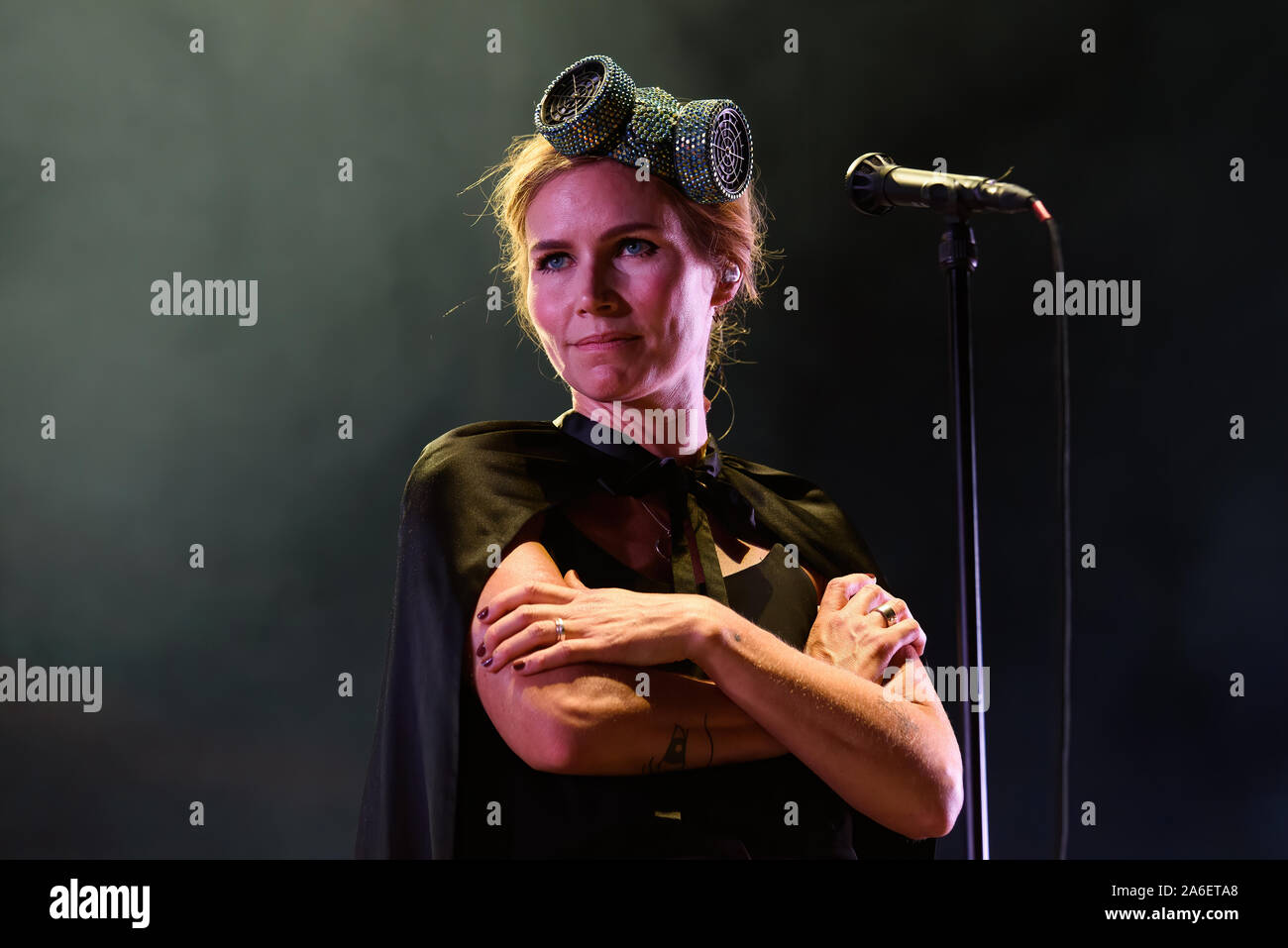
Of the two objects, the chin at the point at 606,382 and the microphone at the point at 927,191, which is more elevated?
the microphone at the point at 927,191

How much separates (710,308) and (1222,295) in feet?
4.65

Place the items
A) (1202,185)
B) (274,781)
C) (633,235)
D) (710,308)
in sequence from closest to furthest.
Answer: (633,235), (710,308), (274,781), (1202,185)

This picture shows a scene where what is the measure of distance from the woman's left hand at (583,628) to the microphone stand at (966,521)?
15.1 inches

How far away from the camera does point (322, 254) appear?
2588 millimetres

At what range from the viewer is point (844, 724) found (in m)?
1.64

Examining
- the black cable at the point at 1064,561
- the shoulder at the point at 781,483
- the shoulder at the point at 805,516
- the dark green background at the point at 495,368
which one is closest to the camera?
the black cable at the point at 1064,561

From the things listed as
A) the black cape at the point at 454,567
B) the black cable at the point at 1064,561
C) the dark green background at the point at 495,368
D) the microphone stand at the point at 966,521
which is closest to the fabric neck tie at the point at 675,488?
the black cape at the point at 454,567

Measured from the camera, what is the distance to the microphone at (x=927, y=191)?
64.0 inches

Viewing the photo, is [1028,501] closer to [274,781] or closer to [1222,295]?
[1222,295]

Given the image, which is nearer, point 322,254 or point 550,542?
point 550,542

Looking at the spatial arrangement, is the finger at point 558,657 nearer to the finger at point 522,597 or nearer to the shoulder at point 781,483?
the finger at point 522,597
